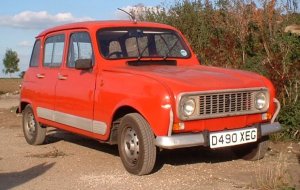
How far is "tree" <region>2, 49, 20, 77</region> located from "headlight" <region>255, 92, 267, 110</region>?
69.0 meters

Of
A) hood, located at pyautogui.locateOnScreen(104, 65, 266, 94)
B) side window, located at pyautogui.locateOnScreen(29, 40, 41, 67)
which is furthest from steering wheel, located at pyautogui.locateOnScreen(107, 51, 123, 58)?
side window, located at pyautogui.locateOnScreen(29, 40, 41, 67)

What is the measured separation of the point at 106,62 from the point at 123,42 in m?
0.53

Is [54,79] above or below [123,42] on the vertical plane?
below

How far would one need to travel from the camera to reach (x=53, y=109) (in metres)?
8.66

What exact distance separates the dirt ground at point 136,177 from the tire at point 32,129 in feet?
0.50

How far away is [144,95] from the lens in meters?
6.54

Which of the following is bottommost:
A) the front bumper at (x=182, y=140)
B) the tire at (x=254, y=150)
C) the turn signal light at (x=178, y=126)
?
the tire at (x=254, y=150)

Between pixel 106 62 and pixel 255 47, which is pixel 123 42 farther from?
pixel 255 47

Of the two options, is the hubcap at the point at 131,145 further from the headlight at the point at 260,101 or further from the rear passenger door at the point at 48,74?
the rear passenger door at the point at 48,74

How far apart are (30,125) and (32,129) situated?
91 mm

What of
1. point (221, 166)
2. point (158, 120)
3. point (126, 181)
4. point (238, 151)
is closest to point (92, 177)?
point (126, 181)

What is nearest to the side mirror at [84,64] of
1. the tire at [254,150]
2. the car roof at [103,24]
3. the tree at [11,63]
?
the car roof at [103,24]

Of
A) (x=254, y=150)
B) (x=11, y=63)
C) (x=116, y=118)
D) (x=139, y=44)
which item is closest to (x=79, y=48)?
(x=139, y=44)

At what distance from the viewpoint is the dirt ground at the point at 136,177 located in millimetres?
6375
